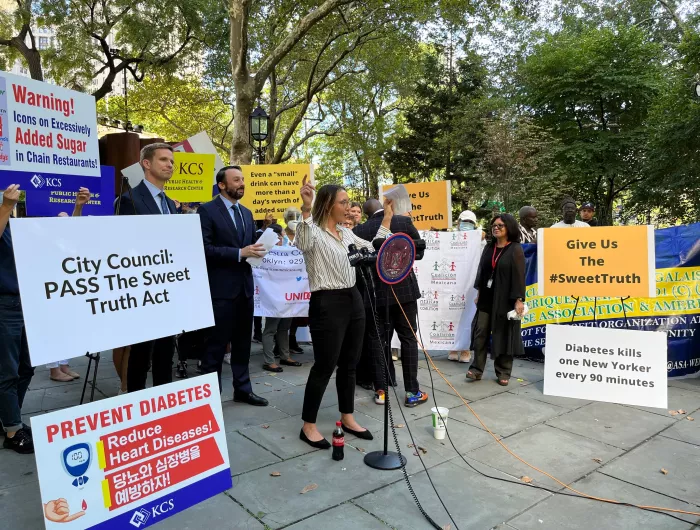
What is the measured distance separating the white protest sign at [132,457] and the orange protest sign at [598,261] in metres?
3.92

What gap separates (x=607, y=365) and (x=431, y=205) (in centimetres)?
334

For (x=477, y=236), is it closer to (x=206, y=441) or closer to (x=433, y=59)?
(x=206, y=441)

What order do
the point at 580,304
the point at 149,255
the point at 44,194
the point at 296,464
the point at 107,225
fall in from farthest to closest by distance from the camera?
the point at 580,304, the point at 44,194, the point at 296,464, the point at 149,255, the point at 107,225

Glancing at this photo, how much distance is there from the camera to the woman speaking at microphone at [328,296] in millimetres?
3664

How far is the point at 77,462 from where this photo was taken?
235 cm

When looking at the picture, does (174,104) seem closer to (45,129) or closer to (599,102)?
(599,102)

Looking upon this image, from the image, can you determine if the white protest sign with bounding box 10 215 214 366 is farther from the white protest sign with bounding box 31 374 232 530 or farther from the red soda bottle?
the red soda bottle

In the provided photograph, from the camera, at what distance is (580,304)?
650 cm

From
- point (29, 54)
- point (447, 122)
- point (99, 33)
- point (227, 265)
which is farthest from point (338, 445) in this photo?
point (447, 122)

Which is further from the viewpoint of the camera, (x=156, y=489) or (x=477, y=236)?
(x=477, y=236)

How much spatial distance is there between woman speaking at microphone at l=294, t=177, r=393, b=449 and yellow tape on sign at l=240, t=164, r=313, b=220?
360 cm

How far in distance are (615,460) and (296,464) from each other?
2.33m

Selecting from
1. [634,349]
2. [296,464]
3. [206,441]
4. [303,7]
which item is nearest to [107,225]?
[206,441]

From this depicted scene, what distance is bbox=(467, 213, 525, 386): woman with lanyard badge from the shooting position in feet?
18.2
